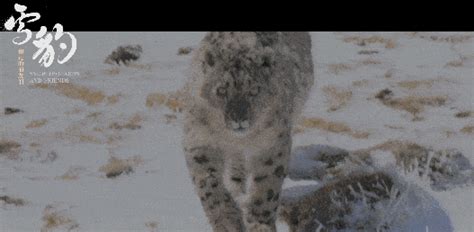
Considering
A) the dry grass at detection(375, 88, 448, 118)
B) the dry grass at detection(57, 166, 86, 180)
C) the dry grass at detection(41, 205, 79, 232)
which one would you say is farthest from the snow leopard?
the dry grass at detection(41, 205, 79, 232)

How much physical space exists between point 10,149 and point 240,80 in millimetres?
1181

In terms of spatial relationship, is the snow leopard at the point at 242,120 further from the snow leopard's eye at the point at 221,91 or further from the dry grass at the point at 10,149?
the dry grass at the point at 10,149

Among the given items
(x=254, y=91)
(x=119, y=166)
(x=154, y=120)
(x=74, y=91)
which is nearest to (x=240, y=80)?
(x=254, y=91)

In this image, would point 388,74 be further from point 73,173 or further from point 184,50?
point 73,173

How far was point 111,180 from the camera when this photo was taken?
3.27 m

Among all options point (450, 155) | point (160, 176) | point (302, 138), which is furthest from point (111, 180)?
point (450, 155)

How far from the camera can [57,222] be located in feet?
10.7

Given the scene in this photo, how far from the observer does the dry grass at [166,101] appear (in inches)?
130

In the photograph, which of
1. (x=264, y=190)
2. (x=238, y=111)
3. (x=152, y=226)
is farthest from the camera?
(x=152, y=226)

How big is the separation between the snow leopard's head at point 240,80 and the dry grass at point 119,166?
0.47 meters

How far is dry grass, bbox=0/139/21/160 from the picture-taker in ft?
10.9

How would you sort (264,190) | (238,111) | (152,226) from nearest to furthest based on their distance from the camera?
(238,111) < (264,190) < (152,226)

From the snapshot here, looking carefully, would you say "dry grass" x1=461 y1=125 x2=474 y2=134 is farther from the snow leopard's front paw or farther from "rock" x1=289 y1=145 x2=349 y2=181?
the snow leopard's front paw

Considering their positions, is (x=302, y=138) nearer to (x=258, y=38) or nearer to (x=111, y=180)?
(x=258, y=38)
